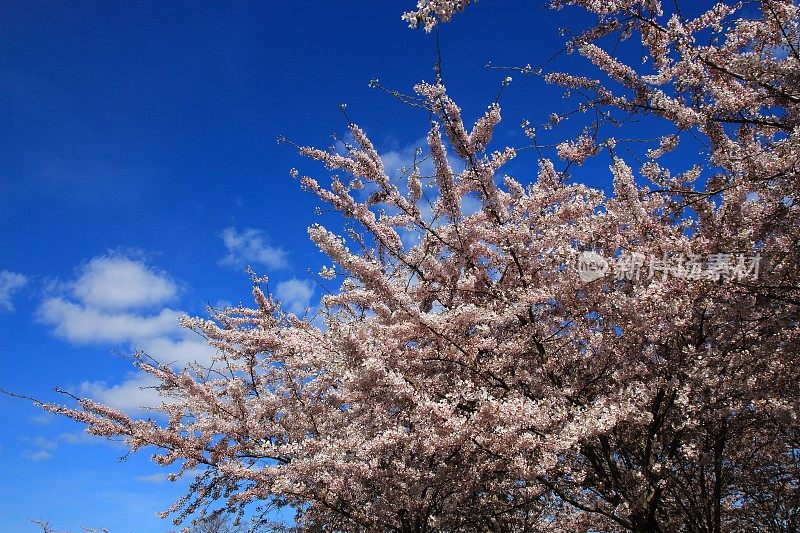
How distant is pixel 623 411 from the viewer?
209 inches

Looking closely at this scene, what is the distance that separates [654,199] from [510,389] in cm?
352

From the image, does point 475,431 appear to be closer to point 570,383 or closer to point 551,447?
point 551,447

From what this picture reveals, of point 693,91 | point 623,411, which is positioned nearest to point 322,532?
point 623,411

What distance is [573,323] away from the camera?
6688mm

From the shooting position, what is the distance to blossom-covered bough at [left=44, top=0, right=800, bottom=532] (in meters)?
5.14
